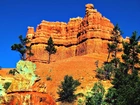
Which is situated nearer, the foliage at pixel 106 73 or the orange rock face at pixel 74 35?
the foliage at pixel 106 73

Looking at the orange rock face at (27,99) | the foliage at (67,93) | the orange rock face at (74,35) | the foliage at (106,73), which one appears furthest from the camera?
the orange rock face at (74,35)

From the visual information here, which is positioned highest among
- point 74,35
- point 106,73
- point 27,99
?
point 74,35

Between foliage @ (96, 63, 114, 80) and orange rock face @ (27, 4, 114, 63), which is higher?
orange rock face @ (27, 4, 114, 63)

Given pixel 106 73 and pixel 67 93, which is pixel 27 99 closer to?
pixel 67 93

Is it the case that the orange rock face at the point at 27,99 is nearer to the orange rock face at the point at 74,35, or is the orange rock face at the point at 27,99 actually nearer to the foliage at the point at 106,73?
the foliage at the point at 106,73

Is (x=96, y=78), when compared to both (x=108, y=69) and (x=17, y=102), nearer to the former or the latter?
(x=108, y=69)

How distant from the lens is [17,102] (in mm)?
16906

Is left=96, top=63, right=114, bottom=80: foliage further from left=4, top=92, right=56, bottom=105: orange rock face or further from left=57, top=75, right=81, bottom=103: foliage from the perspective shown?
left=4, top=92, right=56, bottom=105: orange rock face

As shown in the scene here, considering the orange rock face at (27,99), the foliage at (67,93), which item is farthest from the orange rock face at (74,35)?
the orange rock face at (27,99)

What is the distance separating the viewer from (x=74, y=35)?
4195 inches

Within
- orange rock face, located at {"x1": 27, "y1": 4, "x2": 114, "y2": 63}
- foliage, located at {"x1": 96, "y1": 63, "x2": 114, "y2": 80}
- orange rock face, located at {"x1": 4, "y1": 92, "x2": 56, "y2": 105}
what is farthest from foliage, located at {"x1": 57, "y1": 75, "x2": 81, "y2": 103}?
orange rock face, located at {"x1": 27, "y1": 4, "x2": 114, "y2": 63}

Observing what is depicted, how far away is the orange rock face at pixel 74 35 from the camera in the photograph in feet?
320

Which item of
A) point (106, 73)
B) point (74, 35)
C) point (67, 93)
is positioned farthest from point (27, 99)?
point (74, 35)

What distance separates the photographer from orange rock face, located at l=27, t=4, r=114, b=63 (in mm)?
97688
